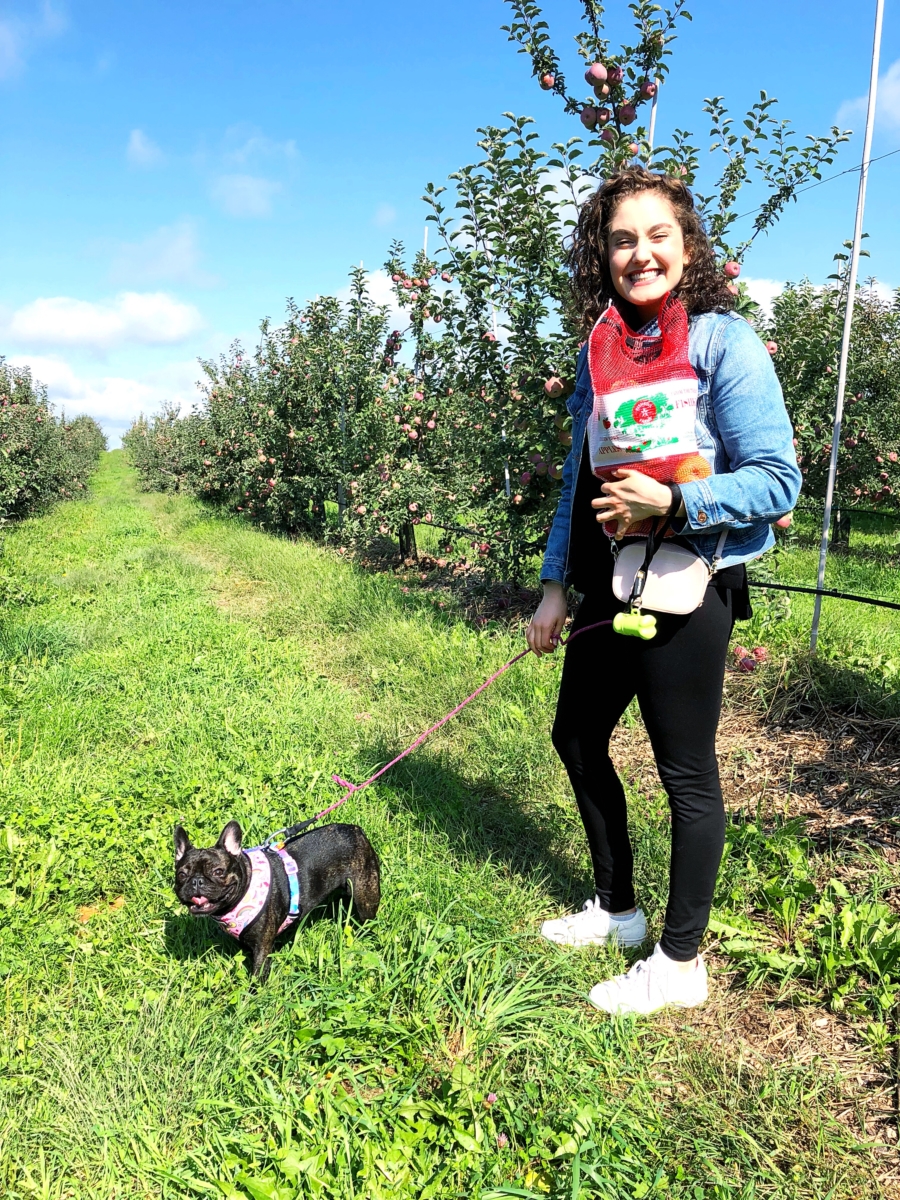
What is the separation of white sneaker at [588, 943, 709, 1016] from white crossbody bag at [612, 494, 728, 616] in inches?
40.2

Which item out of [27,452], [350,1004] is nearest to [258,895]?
[350,1004]

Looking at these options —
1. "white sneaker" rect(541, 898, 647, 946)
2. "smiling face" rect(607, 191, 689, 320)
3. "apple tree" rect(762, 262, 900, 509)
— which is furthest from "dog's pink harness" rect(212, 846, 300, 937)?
"apple tree" rect(762, 262, 900, 509)

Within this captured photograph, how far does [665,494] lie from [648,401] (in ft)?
0.70

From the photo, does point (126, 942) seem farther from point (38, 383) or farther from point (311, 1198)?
point (38, 383)

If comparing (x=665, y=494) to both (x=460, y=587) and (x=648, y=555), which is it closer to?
(x=648, y=555)

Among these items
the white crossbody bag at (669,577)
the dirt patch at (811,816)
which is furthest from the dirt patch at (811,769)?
the white crossbody bag at (669,577)

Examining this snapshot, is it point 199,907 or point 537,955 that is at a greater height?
point 199,907

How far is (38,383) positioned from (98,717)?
18849 mm

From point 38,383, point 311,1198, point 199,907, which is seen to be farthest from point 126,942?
point 38,383

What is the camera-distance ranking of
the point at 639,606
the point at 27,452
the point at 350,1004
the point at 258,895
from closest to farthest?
the point at 639,606
the point at 350,1004
the point at 258,895
the point at 27,452

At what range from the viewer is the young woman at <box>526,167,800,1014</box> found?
165 centimetres

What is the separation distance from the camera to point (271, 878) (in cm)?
226

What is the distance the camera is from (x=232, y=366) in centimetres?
1620

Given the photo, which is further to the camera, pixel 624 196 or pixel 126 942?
pixel 126 942
